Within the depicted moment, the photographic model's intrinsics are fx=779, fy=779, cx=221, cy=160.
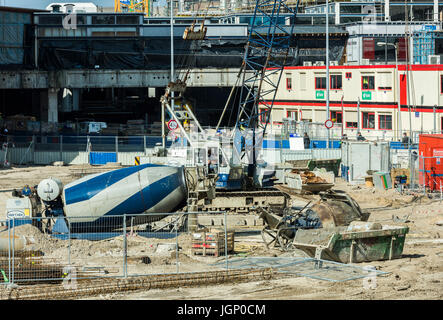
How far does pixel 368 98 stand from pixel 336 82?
4.74m

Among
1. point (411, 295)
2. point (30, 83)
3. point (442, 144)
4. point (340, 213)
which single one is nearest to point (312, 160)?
point (442, 144)

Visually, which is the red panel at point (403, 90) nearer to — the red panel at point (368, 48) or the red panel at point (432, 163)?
the red panel at point (432, 163)

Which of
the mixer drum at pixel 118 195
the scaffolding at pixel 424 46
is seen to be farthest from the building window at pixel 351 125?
the mixer drum at pixel 118 195

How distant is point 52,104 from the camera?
7112cm

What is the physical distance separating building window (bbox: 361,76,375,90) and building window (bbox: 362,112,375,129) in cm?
211

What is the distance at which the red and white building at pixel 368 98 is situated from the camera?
5672cm

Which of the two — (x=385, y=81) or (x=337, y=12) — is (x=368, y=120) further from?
(x=337, y=12)

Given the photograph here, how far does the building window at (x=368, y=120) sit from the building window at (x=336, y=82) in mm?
4032

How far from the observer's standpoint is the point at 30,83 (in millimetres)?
67938

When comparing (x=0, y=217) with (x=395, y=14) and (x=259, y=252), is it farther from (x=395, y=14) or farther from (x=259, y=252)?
(x=395, y=14)

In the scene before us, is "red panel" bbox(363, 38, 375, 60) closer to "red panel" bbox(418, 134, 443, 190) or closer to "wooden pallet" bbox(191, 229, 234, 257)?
"red panel" bbox(418, 134, 443, 190)

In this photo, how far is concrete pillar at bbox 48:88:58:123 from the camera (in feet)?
232

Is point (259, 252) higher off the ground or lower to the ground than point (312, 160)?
lower
